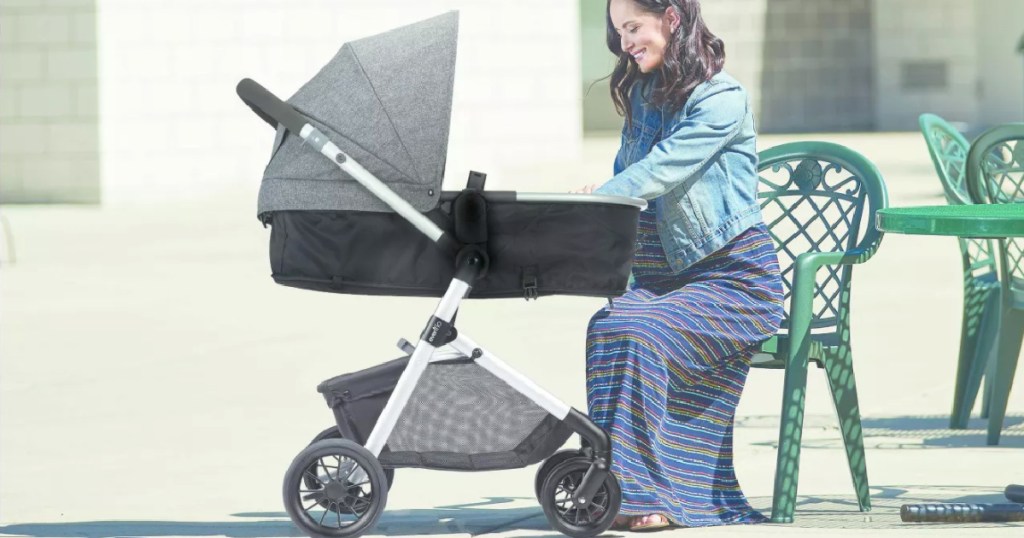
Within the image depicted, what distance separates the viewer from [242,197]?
19703 millimetres

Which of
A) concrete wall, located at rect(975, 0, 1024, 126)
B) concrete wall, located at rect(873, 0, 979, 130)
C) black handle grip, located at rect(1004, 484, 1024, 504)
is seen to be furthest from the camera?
concrete wall, located at rect(873, 0, 979, 130)

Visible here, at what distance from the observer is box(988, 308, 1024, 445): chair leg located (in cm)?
605

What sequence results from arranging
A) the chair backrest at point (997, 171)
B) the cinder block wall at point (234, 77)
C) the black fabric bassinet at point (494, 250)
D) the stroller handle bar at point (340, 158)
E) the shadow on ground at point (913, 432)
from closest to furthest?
the stroller handle bar at point (340, 158) < the black fabric bassinet at point (494, 250) < the chair backrest at point (997, 171) < the shadow on ground at point (913, 432) < the cinder block wall at point (234, 77)

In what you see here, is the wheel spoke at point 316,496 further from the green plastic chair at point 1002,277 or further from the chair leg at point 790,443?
the green plastic chair at point 1002,277

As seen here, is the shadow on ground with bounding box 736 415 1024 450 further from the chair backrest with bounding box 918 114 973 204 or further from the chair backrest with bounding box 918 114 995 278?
the chair backrest with bounding box 918 114 973 204

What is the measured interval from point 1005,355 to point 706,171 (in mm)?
1634

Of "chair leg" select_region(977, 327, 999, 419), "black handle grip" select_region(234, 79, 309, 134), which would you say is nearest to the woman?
"black handle grip" select_region(234, 79, 309, 134)

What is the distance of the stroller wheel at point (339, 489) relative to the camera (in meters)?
4.57

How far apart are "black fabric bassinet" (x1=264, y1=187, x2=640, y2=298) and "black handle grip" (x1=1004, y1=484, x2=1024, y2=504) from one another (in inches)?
47.2

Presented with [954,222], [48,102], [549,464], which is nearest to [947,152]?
[954,222]

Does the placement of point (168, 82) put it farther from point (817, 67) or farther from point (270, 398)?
point (817, 67)

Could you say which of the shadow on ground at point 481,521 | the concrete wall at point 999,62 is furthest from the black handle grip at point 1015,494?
the concrete wall at point 999,62

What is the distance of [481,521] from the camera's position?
5031 mm

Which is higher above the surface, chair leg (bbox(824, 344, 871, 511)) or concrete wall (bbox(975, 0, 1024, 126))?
concrete wall (bbox(975, 0, 1024, 126))
